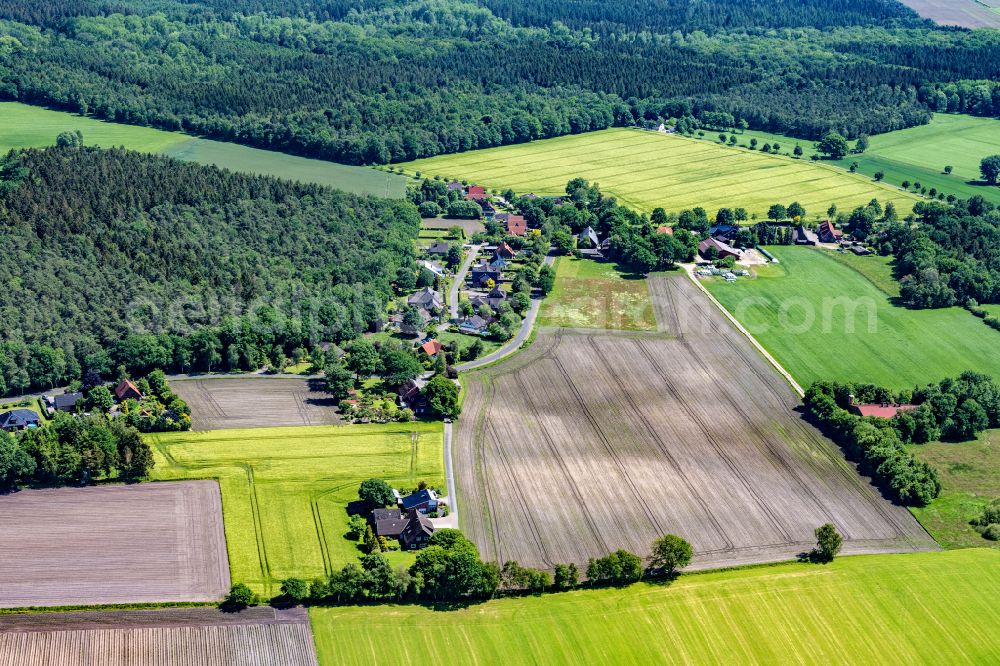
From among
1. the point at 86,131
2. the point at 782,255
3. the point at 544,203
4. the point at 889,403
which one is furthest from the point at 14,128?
the point at 889,403

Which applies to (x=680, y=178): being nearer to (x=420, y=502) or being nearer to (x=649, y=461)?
(x=649, y=461)

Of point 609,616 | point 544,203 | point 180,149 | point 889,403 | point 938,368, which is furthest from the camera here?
point 180,149

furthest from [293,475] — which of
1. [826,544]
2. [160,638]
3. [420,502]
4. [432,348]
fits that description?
[826,544]

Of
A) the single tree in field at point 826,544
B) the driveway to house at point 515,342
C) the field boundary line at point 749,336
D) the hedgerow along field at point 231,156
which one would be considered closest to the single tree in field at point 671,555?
the single tree in field at point 826,544

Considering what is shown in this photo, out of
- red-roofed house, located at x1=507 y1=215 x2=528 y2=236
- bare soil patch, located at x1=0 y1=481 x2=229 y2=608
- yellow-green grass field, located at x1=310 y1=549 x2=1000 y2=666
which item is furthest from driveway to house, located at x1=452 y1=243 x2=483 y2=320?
yellow-green grass field, located at x1=310 y1=549 x2=1000 y2=666

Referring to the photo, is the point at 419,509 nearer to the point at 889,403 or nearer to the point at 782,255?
the point at 889,403

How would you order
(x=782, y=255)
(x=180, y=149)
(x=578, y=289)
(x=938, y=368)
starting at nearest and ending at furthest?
(x=938, y=368), (x=578, y=289), (x=782, y=255), (x=180, y=149)
